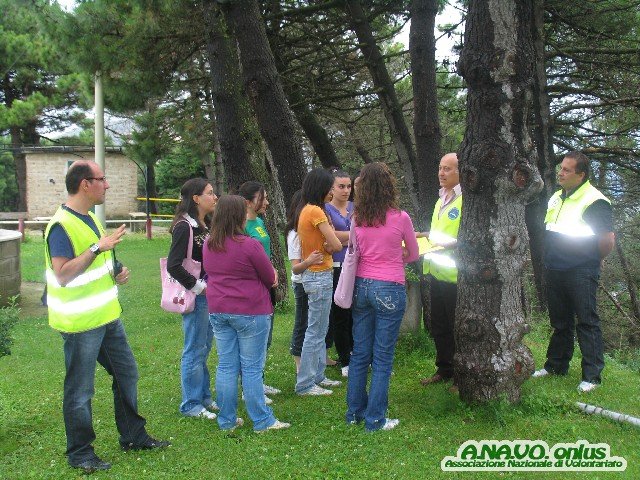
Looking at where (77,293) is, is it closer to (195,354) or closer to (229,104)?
(195,354)

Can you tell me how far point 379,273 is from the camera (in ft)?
14.6

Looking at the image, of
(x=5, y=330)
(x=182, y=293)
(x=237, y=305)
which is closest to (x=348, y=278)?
(x=237, y=305)

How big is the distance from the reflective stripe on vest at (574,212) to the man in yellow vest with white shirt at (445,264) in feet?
3.50

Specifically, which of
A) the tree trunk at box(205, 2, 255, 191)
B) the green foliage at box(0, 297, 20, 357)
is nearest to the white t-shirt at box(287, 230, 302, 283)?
the green foliage at box(0, 297, 20, 357)

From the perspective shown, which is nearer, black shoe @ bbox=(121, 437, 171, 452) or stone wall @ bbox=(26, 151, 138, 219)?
black shoe @ bbox=(121, 437, 171, 452)

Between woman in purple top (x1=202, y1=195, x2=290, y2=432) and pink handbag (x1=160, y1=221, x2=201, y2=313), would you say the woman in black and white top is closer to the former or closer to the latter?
pink handbag (x1=160, y1=221, x2=201, y2=313)

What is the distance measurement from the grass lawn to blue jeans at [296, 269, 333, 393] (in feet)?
0.71

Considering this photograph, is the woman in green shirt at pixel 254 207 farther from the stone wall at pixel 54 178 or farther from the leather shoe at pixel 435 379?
the stone wall at pixel 54 178

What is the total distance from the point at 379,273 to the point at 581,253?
6.79 feet

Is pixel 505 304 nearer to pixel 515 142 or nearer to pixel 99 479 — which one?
pixel 515 142

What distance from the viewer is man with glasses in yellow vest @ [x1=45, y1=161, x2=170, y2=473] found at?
3973mm

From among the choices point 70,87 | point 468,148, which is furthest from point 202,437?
point 70,87

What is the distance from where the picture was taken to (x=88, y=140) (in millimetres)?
33594

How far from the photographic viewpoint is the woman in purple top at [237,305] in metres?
4.48
